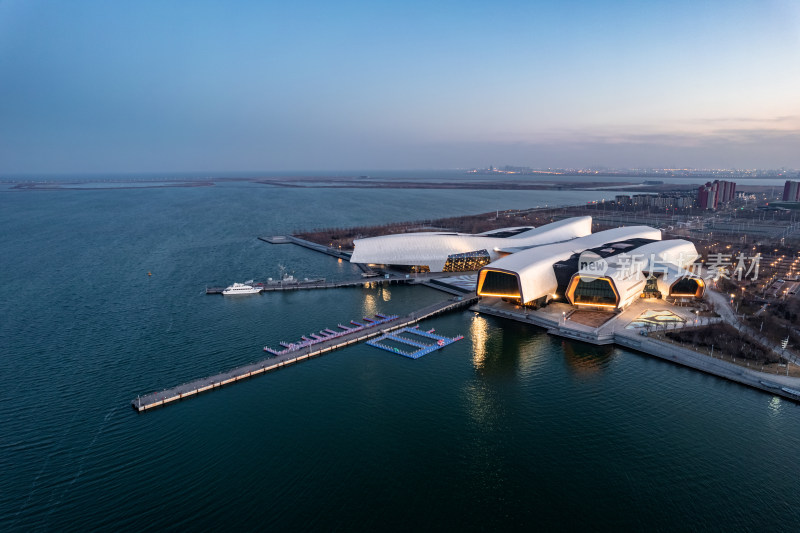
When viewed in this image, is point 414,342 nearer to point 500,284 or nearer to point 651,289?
point 500,284

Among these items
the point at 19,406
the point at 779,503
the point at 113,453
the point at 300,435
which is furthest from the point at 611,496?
the point at 19,406

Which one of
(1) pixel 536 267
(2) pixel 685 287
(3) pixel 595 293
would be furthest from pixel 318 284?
(2) pixel 685 287

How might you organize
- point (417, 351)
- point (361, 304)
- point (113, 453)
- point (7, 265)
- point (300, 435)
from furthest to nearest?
point (7, 265)
point (361, 304)
point (417, 351)
point (300, 435)
point (113, 453)

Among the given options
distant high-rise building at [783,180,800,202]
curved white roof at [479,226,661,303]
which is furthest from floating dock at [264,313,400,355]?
distant high-rise building at [783,180,800,202]

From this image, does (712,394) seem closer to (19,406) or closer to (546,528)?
(546,528)

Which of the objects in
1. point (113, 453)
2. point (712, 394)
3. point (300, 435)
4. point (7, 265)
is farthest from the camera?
point (7, 265)

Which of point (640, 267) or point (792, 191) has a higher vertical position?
point (792, 191)
